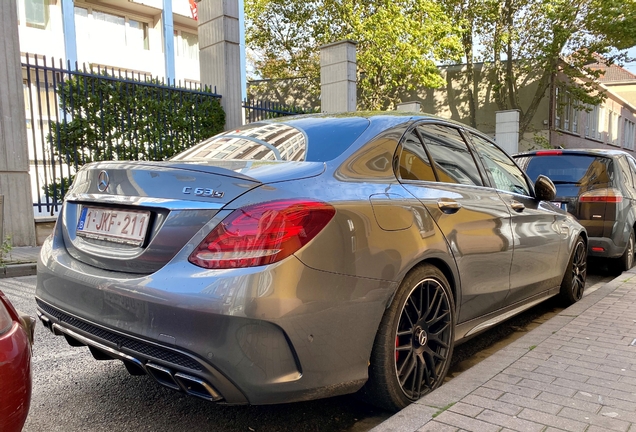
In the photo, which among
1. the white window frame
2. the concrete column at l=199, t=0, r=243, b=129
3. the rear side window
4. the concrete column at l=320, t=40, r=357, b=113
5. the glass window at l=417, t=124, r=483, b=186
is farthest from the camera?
the white window frame

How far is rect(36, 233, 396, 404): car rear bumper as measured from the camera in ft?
6.30

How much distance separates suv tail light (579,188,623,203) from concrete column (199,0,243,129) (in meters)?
7.41

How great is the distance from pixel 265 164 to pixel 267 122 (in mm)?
1025

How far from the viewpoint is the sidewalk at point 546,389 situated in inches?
87.9

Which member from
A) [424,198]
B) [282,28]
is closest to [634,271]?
[424,198]

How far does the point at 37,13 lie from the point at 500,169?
22.3 metres

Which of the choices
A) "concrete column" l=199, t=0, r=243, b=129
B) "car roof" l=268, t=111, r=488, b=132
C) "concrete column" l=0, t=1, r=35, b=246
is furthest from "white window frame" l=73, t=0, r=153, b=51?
"car roof" l=268, t=111, r=488, b=132

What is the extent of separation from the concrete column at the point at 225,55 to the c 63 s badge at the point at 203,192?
9.31 metres

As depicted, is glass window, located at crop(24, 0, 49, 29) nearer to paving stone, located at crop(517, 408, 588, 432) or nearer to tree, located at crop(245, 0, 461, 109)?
tree, located at crop(245, 0, 461, 109)

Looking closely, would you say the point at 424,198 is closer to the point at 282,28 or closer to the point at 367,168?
the point at 367,168

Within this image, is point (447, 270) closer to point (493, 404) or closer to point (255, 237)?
point (493, 404)

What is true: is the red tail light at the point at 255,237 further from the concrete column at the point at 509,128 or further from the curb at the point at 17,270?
the concrete column at the point at 509,128

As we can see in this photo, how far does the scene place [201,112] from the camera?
10805mm

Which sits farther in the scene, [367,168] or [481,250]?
[481,250]
